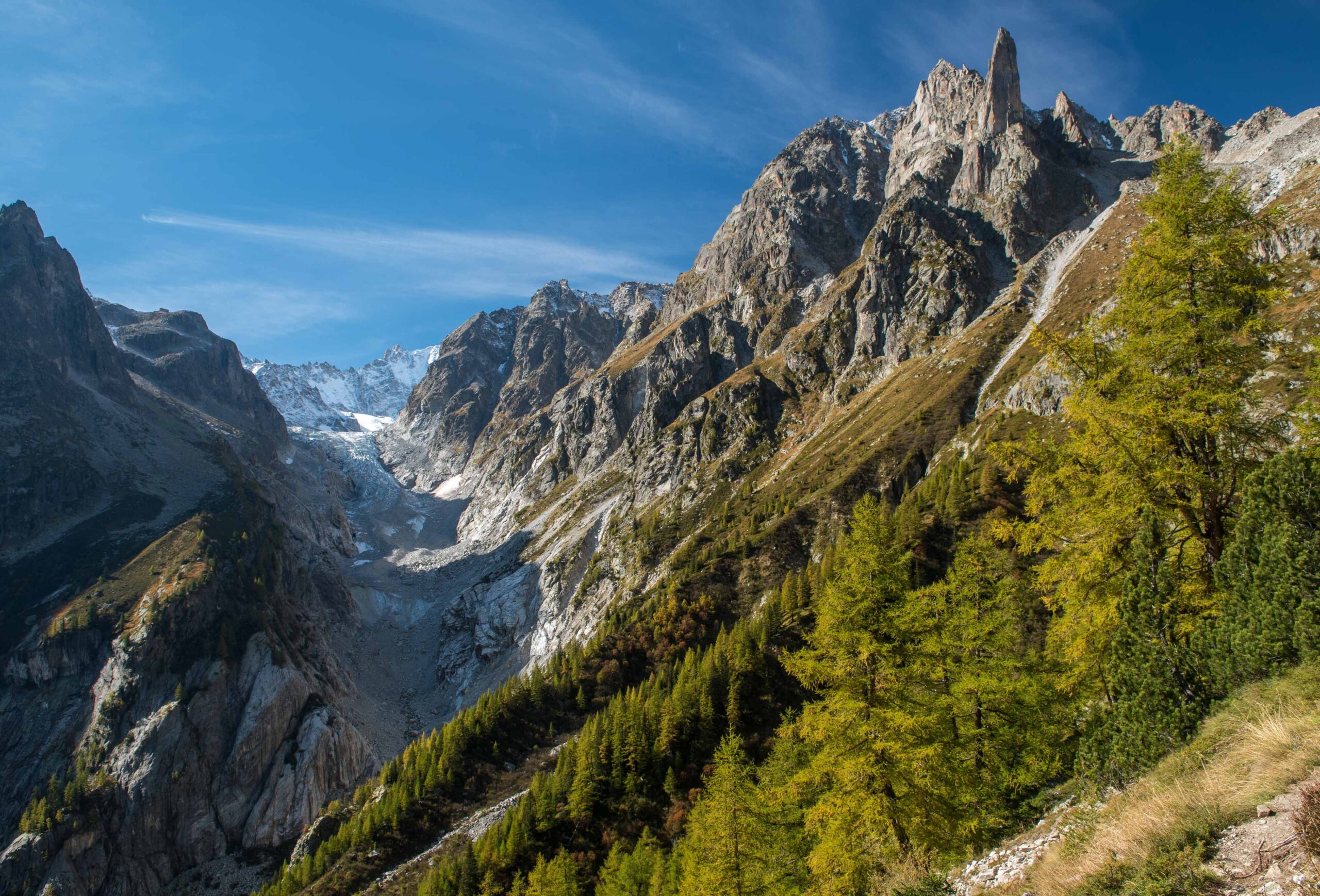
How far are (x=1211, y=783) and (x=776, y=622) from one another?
74.9m

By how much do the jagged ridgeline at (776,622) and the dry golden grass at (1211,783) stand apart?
482 mm

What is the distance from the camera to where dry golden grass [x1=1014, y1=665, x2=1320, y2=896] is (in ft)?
25.0

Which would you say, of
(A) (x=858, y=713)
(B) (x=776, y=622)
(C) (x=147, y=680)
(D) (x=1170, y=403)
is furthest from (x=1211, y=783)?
(C) (x=147, y=680)

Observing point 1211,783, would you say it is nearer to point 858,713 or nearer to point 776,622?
point 858,713

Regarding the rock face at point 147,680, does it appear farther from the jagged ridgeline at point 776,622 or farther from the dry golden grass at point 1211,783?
the dry golden grass at point 1211,783

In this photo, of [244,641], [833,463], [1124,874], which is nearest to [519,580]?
[244,641]

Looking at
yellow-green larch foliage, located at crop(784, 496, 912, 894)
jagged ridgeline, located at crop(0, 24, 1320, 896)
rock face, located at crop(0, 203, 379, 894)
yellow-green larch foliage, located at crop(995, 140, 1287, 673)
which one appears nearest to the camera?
yellow-green larch foliage, located at crop(995, 140, 1287, 673)

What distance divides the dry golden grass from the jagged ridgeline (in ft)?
1.58

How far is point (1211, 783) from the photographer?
8.41 m

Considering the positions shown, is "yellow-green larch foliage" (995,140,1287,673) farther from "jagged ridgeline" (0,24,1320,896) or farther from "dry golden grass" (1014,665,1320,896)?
"dry golden grass" (1014,665,1320,896)

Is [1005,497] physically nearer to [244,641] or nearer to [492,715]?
[492,715]

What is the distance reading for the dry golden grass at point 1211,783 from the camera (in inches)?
300

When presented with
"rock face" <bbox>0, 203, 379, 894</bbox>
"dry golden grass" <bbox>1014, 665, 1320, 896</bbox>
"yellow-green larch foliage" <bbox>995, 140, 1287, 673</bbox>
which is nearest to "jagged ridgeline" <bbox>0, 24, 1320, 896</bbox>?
"yellow-green larch foliage" <bbox>995, 140, 1287, 673</bbox>

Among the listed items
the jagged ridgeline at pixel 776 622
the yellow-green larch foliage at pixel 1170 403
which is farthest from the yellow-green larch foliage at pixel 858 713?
the yellow-green larch foliage at pixel 1170 403
